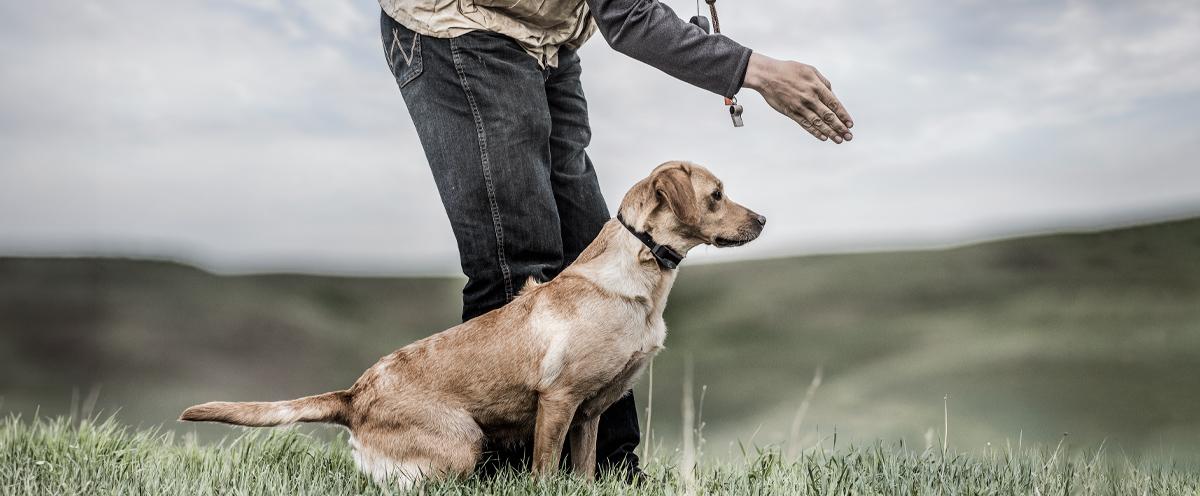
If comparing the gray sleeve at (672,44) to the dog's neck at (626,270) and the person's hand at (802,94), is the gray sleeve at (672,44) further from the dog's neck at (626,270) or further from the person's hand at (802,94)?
the dog's neck at (626,270)

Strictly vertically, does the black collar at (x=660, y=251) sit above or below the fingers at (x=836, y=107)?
Answer: below

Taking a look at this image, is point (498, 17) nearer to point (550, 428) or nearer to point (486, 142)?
point (486, 142)

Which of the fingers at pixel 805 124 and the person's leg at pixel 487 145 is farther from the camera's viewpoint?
the person's leg at pixel 487 145

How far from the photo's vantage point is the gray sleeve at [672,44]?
134 inches

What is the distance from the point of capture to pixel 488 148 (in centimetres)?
367

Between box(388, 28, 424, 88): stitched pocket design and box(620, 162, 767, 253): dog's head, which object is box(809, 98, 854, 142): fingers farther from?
box(388, 28, 424, 88): stitched pocket design

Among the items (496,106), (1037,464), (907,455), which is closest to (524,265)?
(496,106)

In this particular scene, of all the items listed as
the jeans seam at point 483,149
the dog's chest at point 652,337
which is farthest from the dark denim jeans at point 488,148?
the dog's chest at point 652,337

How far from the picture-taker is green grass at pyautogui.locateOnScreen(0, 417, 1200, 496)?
3.48m

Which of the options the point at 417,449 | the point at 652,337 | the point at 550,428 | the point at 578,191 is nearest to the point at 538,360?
the point at 550,428

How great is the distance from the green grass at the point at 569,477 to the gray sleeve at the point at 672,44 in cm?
146

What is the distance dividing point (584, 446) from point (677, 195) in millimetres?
1080

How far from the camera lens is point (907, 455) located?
3.93 meters

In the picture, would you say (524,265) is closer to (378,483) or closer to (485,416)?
(485,416)
